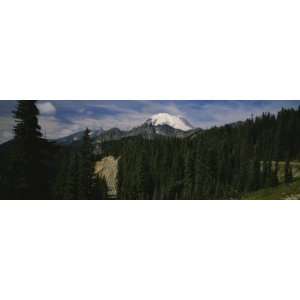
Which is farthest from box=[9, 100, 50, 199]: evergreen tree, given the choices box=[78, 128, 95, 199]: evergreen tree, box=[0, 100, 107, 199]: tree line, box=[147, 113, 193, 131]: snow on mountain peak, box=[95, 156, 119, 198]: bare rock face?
box=[147, 113, 193, 131]: snow on mountain peak

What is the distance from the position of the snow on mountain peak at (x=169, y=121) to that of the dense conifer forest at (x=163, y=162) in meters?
0.28

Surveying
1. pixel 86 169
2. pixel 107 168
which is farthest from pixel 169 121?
→ pixel 86 169

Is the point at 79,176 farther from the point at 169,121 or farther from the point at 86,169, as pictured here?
the point at 169,121

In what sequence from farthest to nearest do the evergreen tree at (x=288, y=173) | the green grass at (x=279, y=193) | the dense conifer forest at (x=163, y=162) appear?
the evergreen tree at (x=288, y=173)
the dense conifer forest at (x=163, y=162)
the green grass at (x=279, y=193)

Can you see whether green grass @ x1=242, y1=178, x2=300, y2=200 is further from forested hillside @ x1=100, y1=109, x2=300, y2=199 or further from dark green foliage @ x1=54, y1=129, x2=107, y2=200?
dark green foliage @ x1=54, y1=129, x2=107, y2=200

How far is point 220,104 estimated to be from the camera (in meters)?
6.16

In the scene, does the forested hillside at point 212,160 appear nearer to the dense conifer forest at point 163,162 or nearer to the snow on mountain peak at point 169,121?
the dense conifer forest at point 163,162

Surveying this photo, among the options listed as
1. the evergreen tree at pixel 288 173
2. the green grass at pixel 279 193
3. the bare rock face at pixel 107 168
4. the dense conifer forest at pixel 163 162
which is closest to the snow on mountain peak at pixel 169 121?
the dense conifer forest at pixel 163 162

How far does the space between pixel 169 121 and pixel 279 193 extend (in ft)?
7.90

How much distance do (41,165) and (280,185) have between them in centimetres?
455

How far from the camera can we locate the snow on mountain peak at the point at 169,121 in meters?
6.28
